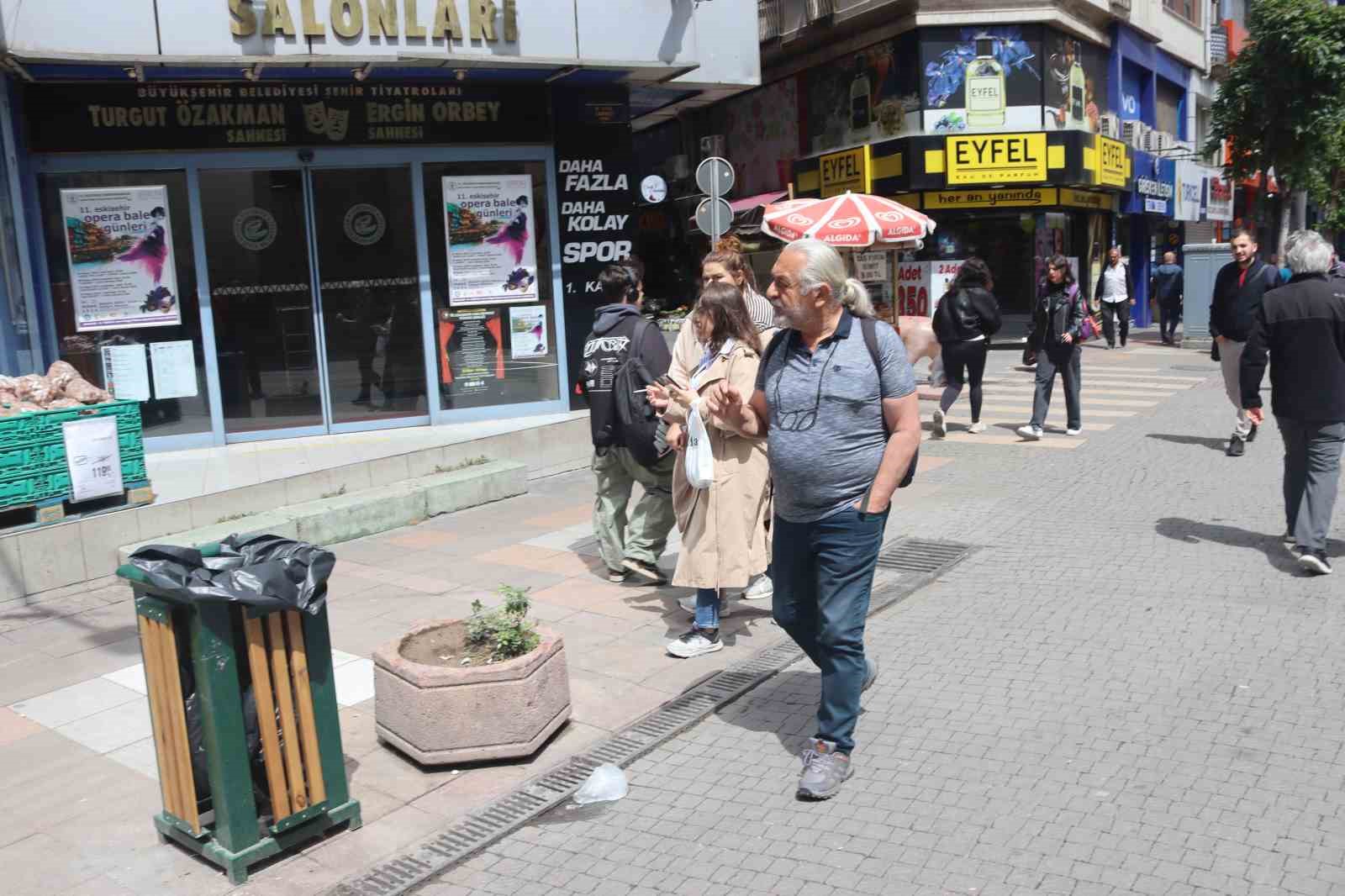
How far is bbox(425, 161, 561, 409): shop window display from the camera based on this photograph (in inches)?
434

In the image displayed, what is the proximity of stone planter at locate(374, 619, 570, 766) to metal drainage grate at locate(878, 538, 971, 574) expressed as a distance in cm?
314

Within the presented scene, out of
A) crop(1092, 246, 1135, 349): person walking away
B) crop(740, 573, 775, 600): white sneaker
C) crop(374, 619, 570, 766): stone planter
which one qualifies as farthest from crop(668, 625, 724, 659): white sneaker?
crop(1092, 246, 1135, 349): person walking away

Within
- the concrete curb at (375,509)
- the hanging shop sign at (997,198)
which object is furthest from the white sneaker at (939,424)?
the hanging shop sign at (997,198)

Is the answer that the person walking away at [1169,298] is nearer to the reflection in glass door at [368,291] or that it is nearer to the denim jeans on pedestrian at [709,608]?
the reflection in glass door at [368,291]

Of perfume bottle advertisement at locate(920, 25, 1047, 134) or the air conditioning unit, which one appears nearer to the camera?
perfume bottle advertisement at locate(920, 25, 1047, 134)

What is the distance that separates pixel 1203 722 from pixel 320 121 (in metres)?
8.85

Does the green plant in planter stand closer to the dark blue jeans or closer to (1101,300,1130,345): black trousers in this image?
the dark blue jeans

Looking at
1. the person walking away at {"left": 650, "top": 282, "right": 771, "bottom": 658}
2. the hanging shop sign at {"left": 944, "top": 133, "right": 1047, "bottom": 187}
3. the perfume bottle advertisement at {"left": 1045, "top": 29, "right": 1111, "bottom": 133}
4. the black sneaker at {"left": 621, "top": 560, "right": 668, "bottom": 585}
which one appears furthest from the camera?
the perfume bottle advertisement at {"left": 1045, "top": 29, "right": 1111, "bottom": 133}

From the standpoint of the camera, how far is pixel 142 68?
30.3ft

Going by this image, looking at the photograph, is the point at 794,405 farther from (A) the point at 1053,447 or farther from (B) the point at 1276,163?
(B) the point at 1276,163

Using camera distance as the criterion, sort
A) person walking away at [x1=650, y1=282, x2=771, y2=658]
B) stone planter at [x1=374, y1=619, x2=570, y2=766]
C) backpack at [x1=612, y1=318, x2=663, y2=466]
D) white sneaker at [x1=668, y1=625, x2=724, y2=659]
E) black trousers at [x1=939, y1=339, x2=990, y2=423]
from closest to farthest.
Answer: stone planter at [x1=374, y1=619, x2=570, y2=766] → person walking away at [x1=650, y1=282, x2=771, y2=658] → white sneaker at [x1=668, y1=625, x2=724, y2=659] → backpack at [x1=612, y1=318, x2=663, y2=466] → black trousers at [x1=939, y1=339, x2=990, y2=423]

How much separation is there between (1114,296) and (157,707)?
61.8 feet

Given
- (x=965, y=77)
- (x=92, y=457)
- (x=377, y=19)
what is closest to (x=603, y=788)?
(x=92, y=457)

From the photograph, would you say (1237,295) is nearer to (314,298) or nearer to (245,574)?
(314,298)
